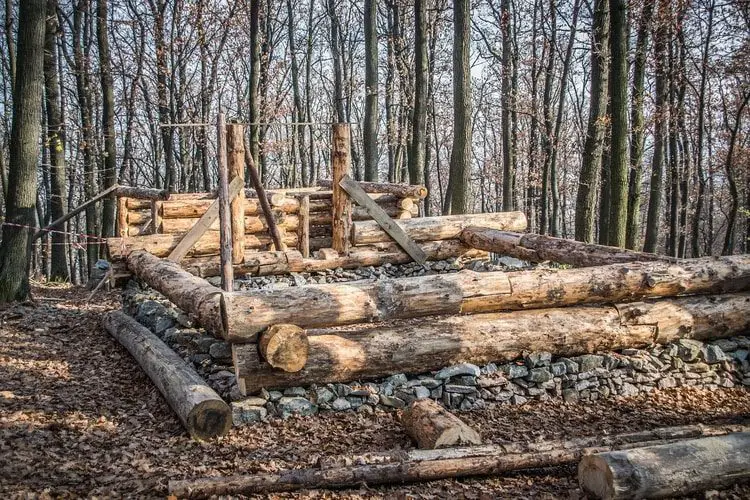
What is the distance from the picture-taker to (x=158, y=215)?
37.7ft

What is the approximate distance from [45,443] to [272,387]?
6.35 feet

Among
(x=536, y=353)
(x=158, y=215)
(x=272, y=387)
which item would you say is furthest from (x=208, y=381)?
(x=158, y=215)

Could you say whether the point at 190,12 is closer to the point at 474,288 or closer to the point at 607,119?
the point at 607,119

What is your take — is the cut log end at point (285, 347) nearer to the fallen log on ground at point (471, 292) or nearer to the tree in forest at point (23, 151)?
the fallen log on ground at point (471, 292)

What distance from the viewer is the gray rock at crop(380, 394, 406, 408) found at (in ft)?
18.0

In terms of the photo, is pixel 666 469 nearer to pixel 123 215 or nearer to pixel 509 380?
pixel 509 380

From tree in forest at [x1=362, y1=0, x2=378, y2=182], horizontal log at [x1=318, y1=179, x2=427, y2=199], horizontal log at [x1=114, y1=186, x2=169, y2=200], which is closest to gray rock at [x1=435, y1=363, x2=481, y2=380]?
horizontal log at [x1=318, y1=179, x2=427, y2=199]

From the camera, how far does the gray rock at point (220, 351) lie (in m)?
6.13

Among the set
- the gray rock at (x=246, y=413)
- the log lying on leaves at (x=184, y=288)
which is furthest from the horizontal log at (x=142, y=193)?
the gray rock at (x=246, y=413)

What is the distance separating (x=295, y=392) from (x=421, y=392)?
4.11ft

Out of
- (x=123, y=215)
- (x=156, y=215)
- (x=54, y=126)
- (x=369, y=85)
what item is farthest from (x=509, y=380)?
(x=54, y=126)

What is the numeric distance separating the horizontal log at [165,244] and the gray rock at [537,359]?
282 inches

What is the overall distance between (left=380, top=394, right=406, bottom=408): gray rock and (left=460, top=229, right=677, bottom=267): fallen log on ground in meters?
3.95

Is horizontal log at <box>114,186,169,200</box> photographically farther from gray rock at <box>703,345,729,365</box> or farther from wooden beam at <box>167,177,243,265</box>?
gray rock at <box>703,345,729,365</box>
